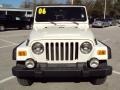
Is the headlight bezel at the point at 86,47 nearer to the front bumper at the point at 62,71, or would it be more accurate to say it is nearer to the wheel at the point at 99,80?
the front bumper at the point at 62,71

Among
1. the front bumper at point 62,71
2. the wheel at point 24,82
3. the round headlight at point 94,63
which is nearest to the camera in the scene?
the front bumper at point 62,71

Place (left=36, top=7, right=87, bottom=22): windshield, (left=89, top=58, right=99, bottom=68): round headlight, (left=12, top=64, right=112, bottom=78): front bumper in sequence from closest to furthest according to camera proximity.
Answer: (left=12, top=64, right=112, bottom=78): front bumper, (left=89, top=58, right=99, bottom=68): round headlight, (left=36, top=7, right=87, bottom=22): windshield

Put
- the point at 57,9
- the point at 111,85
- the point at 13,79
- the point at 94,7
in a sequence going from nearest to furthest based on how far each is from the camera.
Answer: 1. the point at 111,85
2. the point at 13,79
3. the point at 57,9
4. the point at 94,7

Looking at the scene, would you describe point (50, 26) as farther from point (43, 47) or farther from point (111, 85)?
point (111, 85)

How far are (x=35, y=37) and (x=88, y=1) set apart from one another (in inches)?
2728

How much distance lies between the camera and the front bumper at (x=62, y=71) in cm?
675

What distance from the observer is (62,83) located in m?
7.91

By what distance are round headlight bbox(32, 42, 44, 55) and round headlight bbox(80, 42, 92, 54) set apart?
91 centimetres

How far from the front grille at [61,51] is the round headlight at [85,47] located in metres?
0.15

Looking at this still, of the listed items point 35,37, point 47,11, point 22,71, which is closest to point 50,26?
point 47,11

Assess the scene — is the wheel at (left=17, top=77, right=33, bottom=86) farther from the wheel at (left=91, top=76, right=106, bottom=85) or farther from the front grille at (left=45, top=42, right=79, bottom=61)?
the wheel at (left=91, top=76, right=106, bottom=85)

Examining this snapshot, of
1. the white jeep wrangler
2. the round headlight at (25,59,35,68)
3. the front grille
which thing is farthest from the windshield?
the round headlight at (25,59,35,68)

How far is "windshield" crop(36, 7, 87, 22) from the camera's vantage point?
29.1ft

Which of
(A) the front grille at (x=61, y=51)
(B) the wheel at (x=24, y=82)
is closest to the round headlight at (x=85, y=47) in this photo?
(A) the front grille at (x=61, y=51)
